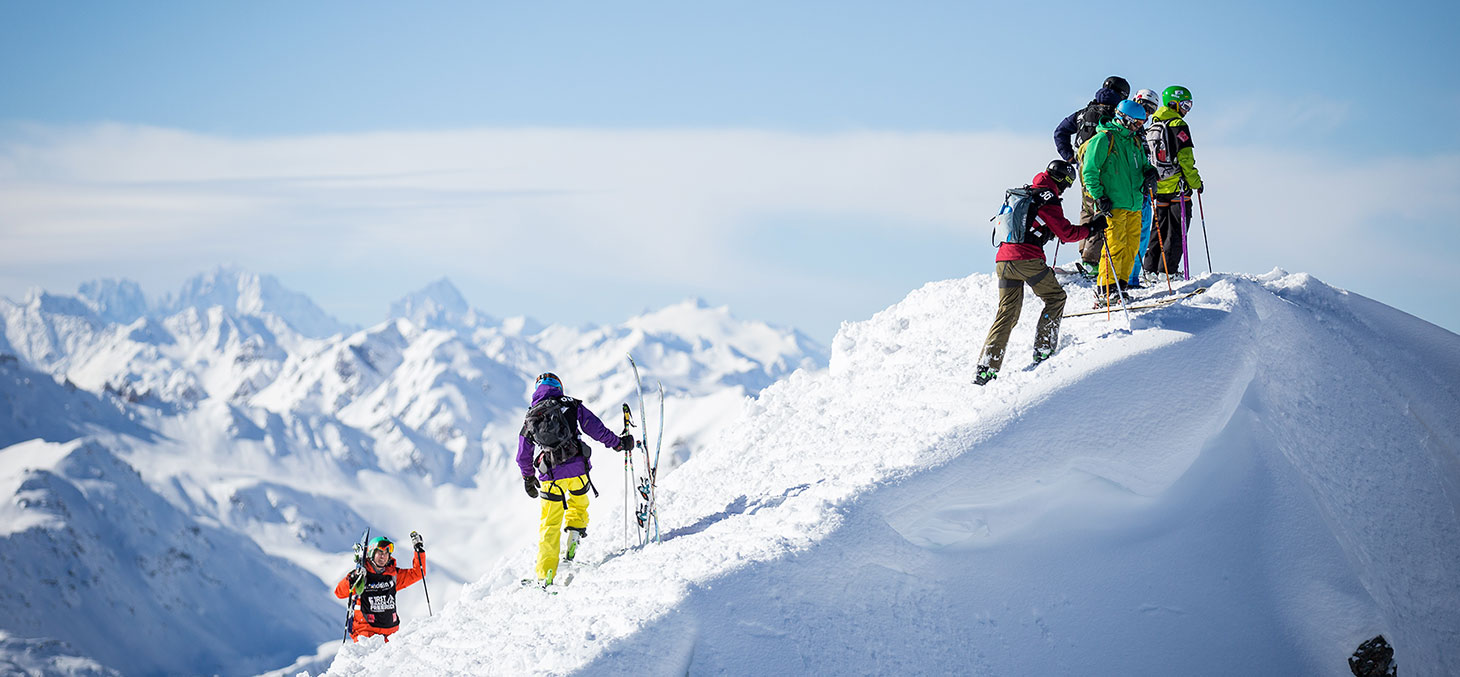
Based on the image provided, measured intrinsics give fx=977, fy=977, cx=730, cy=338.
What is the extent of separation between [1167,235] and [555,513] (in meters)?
10.5

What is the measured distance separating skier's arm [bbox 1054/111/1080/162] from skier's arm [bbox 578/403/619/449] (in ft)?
27.9

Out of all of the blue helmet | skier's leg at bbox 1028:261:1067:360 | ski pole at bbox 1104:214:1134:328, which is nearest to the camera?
skier's leg at bbox 1028:261:1067:360

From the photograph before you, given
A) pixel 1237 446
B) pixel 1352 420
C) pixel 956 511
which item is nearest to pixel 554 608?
pixel 956 511

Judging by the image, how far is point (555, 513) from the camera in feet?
39.4

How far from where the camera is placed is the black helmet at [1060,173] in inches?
498

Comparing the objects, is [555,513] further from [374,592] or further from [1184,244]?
[1184,244]

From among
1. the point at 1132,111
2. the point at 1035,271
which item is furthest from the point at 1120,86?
the point at 1035,271

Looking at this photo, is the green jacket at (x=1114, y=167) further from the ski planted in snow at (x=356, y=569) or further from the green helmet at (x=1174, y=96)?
the ski planted in snow at (x=356, y=569)

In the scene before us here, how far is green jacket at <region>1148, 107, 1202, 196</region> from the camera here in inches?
566

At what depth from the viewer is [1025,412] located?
447 inches

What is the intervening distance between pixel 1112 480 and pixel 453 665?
757 centimetres

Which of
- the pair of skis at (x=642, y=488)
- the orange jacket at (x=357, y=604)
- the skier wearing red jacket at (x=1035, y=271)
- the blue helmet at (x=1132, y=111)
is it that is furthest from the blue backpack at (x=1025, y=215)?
the orange jacket at (x=357, y=604)

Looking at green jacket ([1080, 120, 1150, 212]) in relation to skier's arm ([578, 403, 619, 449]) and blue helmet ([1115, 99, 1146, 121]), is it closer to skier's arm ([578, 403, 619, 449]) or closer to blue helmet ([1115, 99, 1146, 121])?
blue helmet ([1115, 99, 1146, 121])

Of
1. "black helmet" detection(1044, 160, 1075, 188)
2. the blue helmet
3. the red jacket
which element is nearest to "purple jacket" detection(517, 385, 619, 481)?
the red jacket
